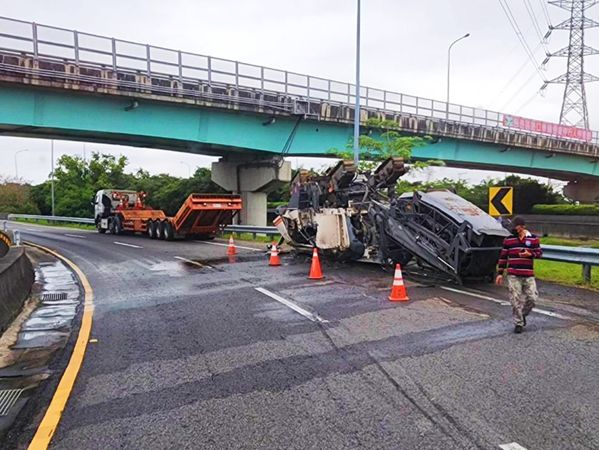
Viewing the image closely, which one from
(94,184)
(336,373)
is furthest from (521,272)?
(94,184)

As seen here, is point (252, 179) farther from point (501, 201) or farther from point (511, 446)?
point (511, 446)

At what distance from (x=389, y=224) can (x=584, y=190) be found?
2020 inches

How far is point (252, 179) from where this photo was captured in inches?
1159

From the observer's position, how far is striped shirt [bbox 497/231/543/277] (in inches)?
283

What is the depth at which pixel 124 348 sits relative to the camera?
6535 millimetres

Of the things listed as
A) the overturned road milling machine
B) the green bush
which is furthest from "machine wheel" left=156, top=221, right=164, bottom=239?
the green bush

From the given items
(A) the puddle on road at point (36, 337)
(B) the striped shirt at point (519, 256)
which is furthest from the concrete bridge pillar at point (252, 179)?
(B) the striped shirt at point (519, 256)

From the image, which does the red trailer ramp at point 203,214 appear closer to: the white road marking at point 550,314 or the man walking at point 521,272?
the white road marking at point 550,314

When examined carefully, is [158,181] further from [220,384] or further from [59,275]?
[220,384]

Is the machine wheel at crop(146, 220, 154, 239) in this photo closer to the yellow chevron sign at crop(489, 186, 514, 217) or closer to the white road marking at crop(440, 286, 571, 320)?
the yellow chevron sign at crop(489, 186, 514, 217)

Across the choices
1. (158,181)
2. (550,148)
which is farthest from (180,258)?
(158,181)

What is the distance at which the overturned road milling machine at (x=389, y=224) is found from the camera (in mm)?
10492

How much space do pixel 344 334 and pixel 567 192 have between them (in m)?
57.3

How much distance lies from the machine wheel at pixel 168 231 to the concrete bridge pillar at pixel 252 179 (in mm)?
6302
